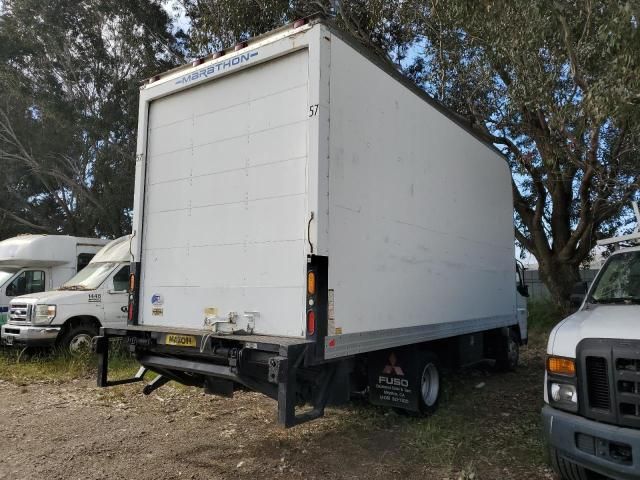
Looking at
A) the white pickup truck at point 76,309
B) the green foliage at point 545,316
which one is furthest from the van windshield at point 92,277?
the green foliage at point 545,316

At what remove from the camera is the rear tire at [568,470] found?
399 centimetres

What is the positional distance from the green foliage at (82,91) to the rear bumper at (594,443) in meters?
19.2

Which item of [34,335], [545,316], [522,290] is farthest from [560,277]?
[34,335]

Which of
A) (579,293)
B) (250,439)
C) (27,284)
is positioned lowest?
(250,439)

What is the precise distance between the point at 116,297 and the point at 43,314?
137 centimetres

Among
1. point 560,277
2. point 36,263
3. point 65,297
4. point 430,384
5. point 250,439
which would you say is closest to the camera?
point 250,439

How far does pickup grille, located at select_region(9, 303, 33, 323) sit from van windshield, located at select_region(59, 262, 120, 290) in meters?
0.87

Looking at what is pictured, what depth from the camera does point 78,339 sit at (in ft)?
34.8

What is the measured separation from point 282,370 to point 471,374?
6.04 m

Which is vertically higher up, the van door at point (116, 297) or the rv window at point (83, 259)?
the rv window at point (83, 259)

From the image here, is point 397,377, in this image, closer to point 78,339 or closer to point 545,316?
point 78,339

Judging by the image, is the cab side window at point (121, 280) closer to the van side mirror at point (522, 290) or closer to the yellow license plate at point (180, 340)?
the yellow license plate at point (180, 340)

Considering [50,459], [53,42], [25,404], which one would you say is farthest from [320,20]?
[53,42]

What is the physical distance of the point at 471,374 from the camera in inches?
371
